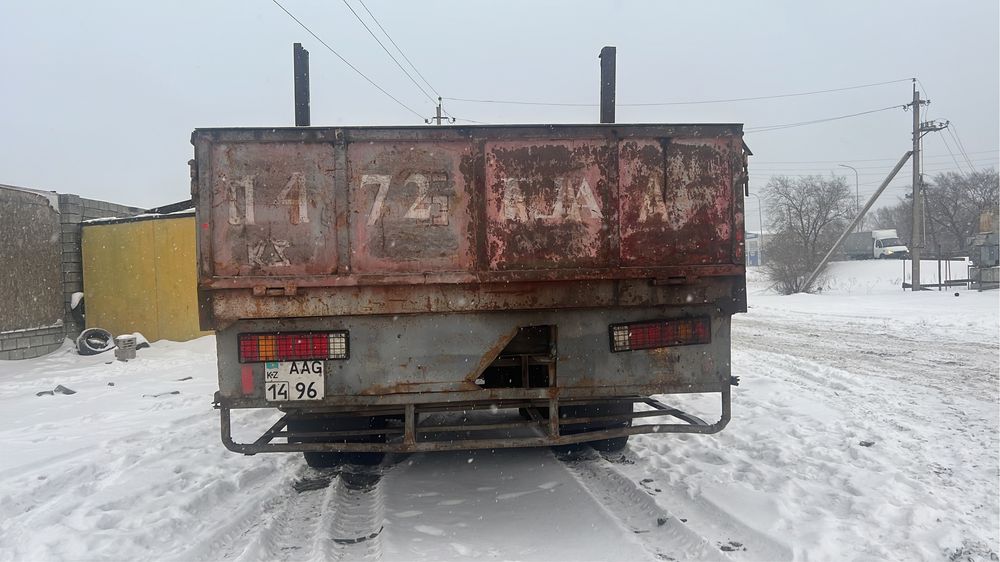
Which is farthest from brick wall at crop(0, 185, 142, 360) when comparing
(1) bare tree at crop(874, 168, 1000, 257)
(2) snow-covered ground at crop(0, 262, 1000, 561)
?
(1) bare tree at crop(874, 168, 1000, 257)

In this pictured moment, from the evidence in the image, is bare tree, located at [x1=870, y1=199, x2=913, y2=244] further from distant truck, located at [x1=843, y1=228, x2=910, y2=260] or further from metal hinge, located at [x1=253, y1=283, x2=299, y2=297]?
metal hinge, located at [x1=253, y1=283, x2=299, y2=297]

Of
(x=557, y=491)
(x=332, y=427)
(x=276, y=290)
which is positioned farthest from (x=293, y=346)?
(x=557, y=491)

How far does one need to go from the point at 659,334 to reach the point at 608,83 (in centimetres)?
209

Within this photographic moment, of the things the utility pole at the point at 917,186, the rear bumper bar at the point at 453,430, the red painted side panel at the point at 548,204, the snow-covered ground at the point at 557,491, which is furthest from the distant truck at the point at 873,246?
the red painted side panel at the point at 548,204

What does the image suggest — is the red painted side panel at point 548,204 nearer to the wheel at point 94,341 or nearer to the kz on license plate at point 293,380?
the kz on license plate at point 293,380

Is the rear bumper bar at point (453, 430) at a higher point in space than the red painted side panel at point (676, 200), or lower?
lower

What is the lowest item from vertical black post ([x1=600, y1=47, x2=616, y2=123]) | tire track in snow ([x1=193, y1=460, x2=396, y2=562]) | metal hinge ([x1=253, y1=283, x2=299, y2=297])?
tire track in snow ([x1=193, y1=460, x2=396, y2=562])

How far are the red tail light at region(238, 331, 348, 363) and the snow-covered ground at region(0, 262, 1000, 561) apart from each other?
3.61 feet

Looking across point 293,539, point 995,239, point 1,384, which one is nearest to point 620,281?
point 293,539

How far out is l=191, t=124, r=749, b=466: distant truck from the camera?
3.69m

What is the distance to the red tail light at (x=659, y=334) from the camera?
3.96m

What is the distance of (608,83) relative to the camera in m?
4.78

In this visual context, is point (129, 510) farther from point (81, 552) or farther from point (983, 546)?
point (983, 546)

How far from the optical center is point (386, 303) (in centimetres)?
375
